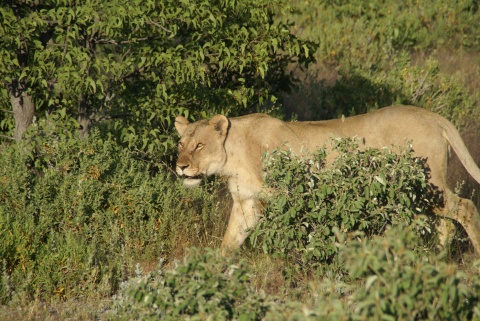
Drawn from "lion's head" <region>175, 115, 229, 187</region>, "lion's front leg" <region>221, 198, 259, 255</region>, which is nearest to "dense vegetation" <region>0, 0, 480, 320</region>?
"lion's front leg" <region>221, 198, 259, 255</region>

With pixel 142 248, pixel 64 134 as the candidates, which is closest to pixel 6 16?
pixel 64 134

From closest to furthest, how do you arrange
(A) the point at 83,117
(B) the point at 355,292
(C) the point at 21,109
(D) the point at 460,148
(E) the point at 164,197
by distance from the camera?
1. (B) the point at 355,292
2. (D) the point at 460,148
3. (E) the point at 164,197
4. (C) the point at 21,109
5. (A) the point at 83,117

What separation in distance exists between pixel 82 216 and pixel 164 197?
789 millimetres

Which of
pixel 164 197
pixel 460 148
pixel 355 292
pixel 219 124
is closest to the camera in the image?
pixel 355 292

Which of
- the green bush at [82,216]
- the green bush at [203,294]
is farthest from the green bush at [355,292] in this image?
the green bush at [82,216]

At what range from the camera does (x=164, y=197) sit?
21.8 feet

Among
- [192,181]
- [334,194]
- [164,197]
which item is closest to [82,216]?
[164,197]

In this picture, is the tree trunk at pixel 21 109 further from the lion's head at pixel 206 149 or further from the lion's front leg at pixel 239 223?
the lion's front leg at pixel 239 223

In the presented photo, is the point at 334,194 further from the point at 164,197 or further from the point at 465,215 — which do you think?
the point at 164,197

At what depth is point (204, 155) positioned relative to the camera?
637 centimetres

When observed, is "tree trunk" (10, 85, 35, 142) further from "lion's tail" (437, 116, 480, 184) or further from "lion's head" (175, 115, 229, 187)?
"lion's tail" (437, 116, 480, 184)

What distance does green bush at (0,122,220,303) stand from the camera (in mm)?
5562

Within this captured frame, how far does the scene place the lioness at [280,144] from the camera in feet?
20.3

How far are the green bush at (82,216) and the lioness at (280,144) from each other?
0.42 m
